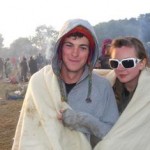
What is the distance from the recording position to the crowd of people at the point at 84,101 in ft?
11.0

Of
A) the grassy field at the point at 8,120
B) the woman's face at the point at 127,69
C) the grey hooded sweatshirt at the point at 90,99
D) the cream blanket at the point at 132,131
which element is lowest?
the grassy field at the point at 8,120

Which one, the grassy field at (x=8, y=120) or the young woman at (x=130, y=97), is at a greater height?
the young woman at (x=130, y=97)

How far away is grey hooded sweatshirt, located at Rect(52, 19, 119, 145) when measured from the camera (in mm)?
3326

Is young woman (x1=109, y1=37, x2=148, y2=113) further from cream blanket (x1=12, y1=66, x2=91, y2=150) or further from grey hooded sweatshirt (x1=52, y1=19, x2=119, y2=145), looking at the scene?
cream blanket (x1=12, y1=66, x2=91, y2=150)

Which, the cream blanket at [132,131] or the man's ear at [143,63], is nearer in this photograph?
the cream blanket at [132,131]

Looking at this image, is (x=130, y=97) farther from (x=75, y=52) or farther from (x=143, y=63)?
(x=75, y=52)

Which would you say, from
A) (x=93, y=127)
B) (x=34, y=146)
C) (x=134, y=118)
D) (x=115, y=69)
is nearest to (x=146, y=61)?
(x=115, y=69)

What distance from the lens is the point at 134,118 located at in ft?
11.1

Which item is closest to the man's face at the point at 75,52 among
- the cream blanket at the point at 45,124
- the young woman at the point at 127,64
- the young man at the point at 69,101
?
the young man at the point at 69,101

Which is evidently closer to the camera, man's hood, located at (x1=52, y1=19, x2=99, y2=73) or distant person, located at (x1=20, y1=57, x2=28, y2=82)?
man's hood, located at (x1=52, y1=19, x2=99, y2=73)

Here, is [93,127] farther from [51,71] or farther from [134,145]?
[51,71]

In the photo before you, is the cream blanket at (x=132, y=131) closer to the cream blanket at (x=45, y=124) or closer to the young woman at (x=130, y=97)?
the young woman at (x=130, y=97)

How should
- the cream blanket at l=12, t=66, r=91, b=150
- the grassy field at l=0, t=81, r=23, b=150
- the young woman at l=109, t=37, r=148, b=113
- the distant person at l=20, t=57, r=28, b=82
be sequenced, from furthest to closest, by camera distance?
the distant person at l=20, t=57, r=28, b=82 → the grassy field at l=0, t=81, r=23, b=150 → the young woman at l=109, t=37, r=148, b=113 → the cream blanket at l=12, t=66, r=91, b=150

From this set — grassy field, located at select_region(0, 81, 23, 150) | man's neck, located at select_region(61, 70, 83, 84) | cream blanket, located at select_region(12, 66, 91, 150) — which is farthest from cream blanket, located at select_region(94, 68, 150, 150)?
grassy field, located at select_region(0, 81, 23, 150)
